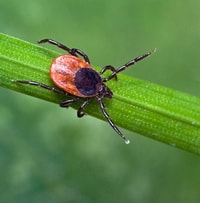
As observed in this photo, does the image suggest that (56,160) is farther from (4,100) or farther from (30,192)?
(4,100)

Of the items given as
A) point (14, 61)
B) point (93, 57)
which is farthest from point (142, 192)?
point (14, 61)

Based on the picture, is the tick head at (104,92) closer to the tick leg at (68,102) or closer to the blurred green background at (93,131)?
the tick leg at (68,102)

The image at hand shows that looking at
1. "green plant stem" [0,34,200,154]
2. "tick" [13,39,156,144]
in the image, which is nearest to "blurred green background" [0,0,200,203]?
"tick" [13,39,156,144]

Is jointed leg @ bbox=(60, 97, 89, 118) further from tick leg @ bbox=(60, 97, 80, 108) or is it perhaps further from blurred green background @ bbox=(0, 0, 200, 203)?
blurred green background @ bbox=(0, 0, 200, 203)

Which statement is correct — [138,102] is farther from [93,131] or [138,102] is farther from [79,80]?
[93,131]

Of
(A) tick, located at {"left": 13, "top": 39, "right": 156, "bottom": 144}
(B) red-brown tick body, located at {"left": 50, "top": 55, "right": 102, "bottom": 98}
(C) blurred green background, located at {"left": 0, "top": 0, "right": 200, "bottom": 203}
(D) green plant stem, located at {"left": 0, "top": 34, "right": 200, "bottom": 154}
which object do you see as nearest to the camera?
(D) green plant stem, located at {"left": 0, "top": 34, "right": 200, "bottom": 154}
